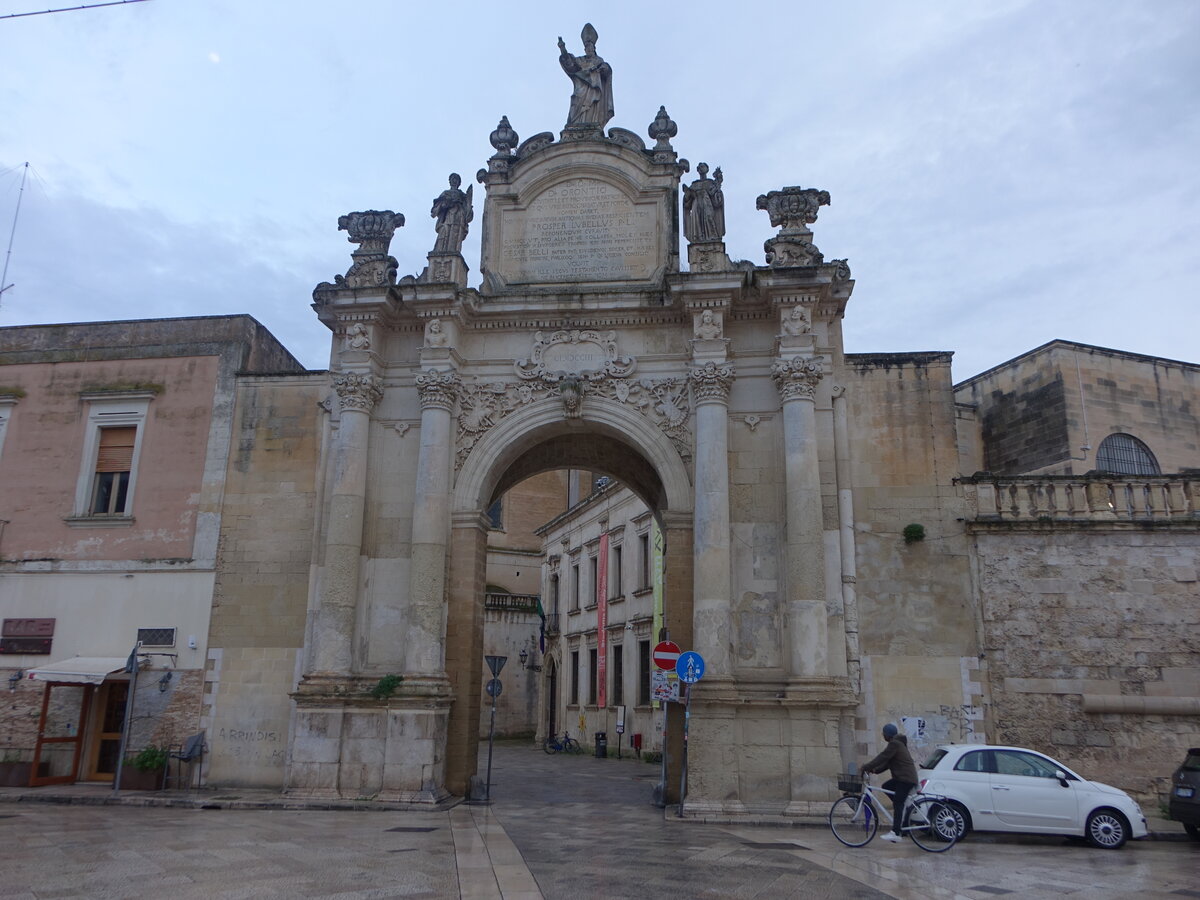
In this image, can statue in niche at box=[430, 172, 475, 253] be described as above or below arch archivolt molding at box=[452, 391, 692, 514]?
above

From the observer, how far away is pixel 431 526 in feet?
53.0

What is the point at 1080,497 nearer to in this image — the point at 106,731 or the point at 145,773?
the point at 145,773

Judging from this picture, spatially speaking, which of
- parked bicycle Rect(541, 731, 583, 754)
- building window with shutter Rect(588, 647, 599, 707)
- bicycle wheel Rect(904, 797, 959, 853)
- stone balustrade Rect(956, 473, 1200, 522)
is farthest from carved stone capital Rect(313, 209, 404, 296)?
parked bicycle Rect(541, 731, 583, 754)

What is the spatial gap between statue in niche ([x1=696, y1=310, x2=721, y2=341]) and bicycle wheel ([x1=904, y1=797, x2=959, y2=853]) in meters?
8.02

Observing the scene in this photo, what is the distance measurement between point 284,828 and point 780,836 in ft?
20.7

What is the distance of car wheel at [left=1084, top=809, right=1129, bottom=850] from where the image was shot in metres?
11.8

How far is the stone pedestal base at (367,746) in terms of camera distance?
1480 cm

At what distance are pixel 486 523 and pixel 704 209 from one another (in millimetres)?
6778

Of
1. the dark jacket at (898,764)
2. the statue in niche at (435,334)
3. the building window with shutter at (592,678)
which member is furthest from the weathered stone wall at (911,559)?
the building window with shutter at (592,678)

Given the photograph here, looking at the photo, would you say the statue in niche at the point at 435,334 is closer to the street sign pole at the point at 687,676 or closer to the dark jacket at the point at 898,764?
the street sign pole at the point at 687,676

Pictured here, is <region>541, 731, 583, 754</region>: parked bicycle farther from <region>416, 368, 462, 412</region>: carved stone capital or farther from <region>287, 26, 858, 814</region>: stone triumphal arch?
<region>416, 368, 462, 412</region>: carved stone capital

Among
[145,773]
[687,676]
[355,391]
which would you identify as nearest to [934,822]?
[687,676]

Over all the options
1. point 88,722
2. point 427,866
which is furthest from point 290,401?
point 427,866

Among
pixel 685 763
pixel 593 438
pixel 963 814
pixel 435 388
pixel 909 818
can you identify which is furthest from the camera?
pixel 593 438
